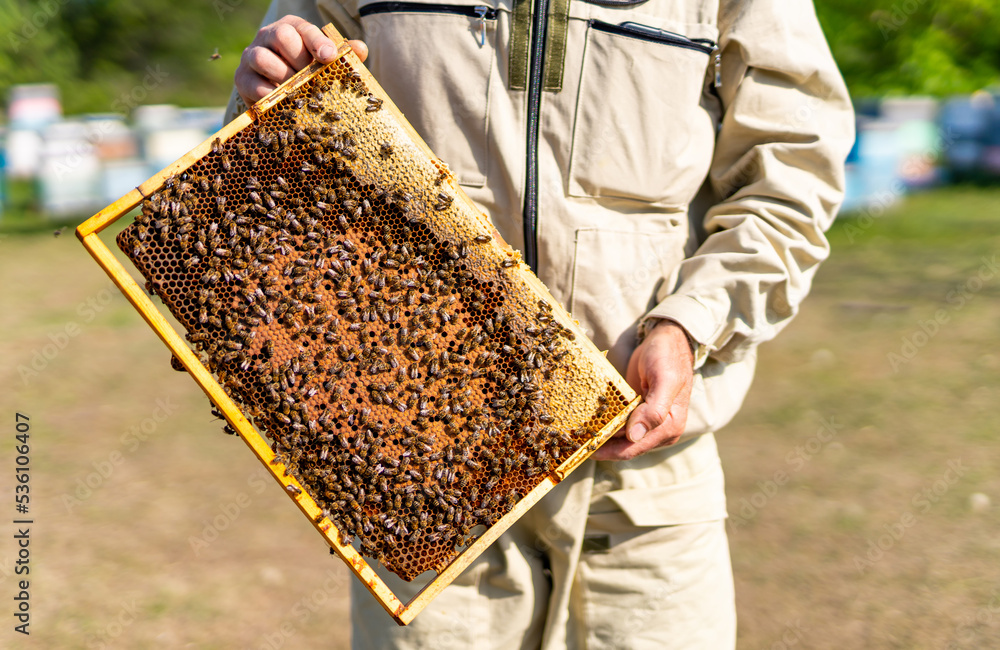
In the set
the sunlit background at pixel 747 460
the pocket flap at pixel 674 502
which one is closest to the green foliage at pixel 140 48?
the sunlit background at pixel 747 460

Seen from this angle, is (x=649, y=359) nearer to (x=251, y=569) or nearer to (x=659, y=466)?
(x=659, y=466)

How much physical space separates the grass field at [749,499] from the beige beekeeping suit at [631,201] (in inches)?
97.0

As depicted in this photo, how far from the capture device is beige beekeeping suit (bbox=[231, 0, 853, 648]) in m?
2.37

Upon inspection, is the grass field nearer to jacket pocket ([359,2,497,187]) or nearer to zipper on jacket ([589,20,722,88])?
jacket pocket ([359,2,497,187])

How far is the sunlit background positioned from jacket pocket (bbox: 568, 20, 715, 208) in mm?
3299

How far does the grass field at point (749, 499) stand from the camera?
482 cm

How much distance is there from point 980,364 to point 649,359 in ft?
24.0

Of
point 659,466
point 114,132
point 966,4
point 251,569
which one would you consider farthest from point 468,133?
point 966,4

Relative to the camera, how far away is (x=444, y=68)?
237 centimetres

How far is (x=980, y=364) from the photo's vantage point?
819cm

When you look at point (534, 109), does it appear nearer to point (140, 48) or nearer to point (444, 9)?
point (444, 9)

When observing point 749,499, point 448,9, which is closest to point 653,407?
point 448,9

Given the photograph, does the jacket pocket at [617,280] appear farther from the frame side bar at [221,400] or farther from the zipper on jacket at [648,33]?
the frame side bar at [221,400]

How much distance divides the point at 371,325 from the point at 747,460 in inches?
197
